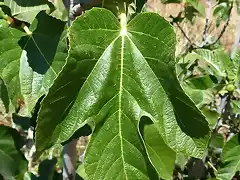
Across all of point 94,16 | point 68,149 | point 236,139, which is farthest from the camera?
point 236,139

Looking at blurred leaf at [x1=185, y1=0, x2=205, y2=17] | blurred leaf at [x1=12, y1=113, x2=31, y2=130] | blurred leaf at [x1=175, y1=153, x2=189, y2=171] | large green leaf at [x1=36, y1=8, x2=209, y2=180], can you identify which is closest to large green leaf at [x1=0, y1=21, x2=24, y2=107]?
large green leaf at [x1=36, y1=8, x2=209, y2=180]

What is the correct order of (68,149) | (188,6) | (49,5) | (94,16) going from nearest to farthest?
(94,16) → (49,5) → (68,149) → (188,6)

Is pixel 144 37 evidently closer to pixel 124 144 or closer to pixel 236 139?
pixel 124 144

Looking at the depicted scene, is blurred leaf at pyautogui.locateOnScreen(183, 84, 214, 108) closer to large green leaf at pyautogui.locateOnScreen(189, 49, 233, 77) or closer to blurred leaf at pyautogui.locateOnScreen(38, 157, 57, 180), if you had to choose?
large green leaf at pyautogui.locateOnScreen(189, 49, 233, 77)

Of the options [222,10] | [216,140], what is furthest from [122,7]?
[222,10]

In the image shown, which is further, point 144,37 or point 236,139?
point 236,139

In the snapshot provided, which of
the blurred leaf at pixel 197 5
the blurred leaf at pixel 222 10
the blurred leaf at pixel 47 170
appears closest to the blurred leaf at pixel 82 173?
the blurred leaf at pixel 47 170

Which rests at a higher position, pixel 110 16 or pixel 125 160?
pixel 110 16

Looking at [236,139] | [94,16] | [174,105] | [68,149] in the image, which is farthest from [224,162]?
[94,16]
